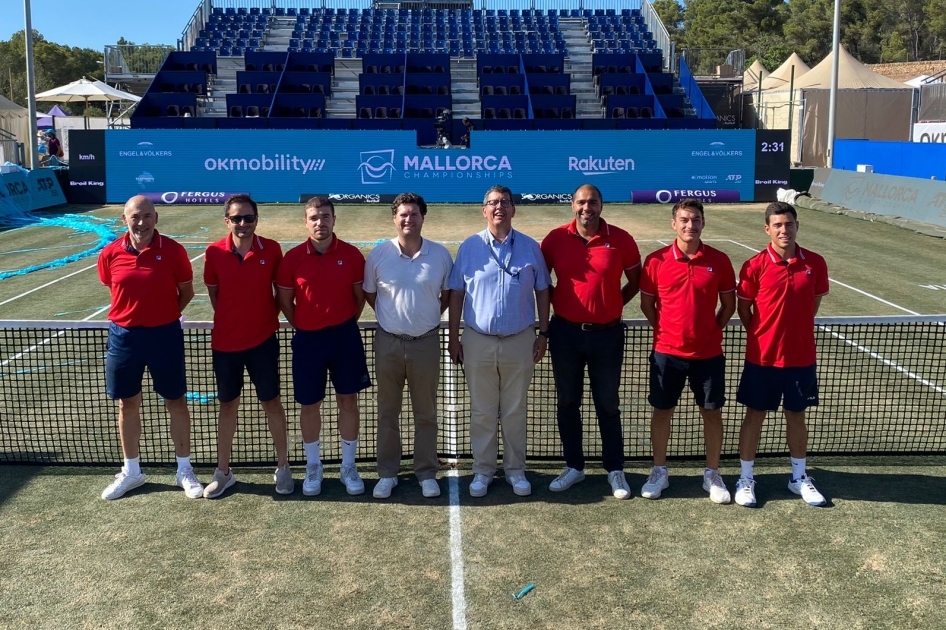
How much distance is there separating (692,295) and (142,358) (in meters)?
3.86

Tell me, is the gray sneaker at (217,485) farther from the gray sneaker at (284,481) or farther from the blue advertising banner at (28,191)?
the blue advertising banner at (28,191)

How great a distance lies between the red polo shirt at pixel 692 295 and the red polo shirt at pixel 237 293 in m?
2.76

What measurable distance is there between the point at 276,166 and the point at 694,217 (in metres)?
24.1

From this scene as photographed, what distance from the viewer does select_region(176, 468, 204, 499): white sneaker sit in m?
6.26

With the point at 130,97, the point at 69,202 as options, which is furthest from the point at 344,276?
the point at 130,97

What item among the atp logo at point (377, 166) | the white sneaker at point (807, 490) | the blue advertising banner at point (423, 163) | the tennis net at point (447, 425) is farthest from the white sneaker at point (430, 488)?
the atp logo at point (377, 166)

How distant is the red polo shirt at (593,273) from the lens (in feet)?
19.8

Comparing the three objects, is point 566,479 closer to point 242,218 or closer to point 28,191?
point 242,218

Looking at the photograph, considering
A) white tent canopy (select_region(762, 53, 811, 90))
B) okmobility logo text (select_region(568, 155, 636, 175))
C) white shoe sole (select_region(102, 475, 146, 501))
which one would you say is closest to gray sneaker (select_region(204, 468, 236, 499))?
white shoe sole (select_region(102, 475, 146, 501))

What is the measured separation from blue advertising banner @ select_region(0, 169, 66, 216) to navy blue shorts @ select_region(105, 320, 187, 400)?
19806mm

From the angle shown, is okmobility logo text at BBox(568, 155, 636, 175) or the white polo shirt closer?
the white polo shirt

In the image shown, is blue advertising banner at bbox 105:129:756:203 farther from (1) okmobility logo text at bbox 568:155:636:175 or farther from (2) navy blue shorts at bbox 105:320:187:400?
(2) navy blue shorts at bbox 105:320:187:400

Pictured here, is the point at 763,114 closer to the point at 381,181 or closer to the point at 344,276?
the point at 381,181

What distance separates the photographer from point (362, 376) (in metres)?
6.22
